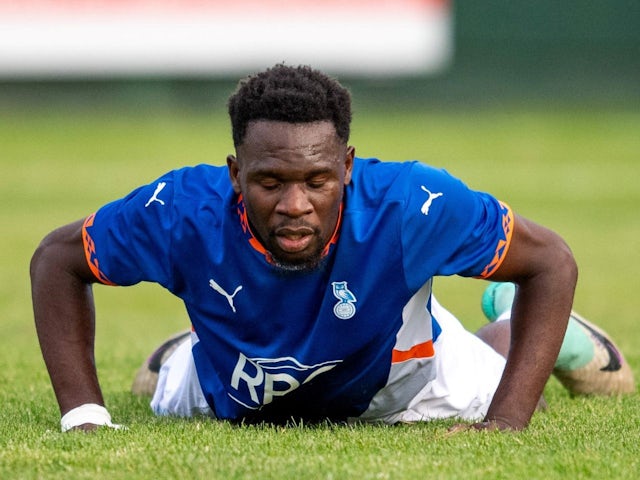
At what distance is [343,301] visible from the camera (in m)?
5.16

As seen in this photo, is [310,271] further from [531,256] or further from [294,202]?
[531,256]

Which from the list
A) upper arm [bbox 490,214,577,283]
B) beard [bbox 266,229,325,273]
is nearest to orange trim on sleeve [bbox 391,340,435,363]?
upper arm [bbox 490,214,577,283]

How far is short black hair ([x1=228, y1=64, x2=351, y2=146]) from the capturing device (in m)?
4.88

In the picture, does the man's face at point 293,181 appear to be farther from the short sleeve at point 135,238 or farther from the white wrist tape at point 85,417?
the white wrist tape at point 85,417

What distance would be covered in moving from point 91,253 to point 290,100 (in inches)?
43.1

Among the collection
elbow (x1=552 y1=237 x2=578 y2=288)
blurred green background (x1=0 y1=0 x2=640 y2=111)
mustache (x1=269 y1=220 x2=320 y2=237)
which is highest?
blurred green background (x1=0 y1=0 x2=640 y2=111)

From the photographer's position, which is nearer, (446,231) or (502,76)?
(446,231)

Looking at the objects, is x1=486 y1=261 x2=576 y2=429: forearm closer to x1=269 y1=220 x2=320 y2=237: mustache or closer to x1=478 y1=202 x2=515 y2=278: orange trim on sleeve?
x1=478 y1=202 x2=515 y2=278: orange trim on sleeve

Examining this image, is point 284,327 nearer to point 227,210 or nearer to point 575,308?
point 227,210

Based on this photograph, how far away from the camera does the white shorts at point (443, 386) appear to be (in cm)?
589

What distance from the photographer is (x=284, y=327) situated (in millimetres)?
5227

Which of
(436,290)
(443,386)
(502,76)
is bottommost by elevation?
(436,290)

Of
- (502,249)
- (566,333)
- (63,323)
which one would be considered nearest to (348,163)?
(502,249)

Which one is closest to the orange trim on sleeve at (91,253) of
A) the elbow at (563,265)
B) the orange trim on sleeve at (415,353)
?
the orange trim on sleeve at (415,353)
